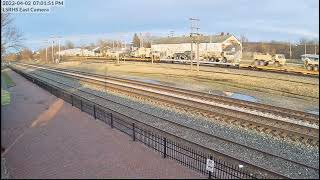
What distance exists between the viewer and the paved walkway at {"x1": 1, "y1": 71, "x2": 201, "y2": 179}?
1002cm

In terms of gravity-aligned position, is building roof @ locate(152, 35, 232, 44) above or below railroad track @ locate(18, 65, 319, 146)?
above

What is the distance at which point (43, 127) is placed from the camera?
1592cm

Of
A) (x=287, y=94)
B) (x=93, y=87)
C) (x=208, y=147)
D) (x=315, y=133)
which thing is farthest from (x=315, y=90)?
(x=93, y=87)

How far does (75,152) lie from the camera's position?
1184cm

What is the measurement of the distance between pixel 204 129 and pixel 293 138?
12.4 ft

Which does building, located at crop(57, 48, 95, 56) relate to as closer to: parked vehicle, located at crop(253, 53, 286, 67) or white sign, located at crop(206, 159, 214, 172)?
parked vehicle, located at crop(253, 53, 286, 67)

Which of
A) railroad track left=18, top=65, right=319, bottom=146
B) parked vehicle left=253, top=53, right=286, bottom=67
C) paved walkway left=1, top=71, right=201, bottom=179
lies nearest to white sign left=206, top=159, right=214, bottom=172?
paved walkway left=1, top=71, right=201, bottom=179

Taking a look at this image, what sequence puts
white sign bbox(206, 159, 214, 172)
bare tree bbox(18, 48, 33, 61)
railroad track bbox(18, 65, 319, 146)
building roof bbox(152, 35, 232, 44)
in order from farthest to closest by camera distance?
building roof bbox(152, 35, 232, 44) < bare tree bbox(18, 48, 33, 61) < railroad track bbox(18, 65, 319, 146) < white sign bbox(206, 159, 214, 172)

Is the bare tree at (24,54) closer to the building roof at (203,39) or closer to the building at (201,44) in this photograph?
the building at (201,44)

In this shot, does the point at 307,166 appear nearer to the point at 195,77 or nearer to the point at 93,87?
the point at 93,87

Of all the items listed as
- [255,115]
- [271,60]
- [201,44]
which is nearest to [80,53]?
[201,44]

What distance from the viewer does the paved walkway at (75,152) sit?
32.9 feet

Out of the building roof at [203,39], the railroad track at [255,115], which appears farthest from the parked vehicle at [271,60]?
the building roof at [203,39]

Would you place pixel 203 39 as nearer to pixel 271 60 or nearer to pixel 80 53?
pixel 271 60
